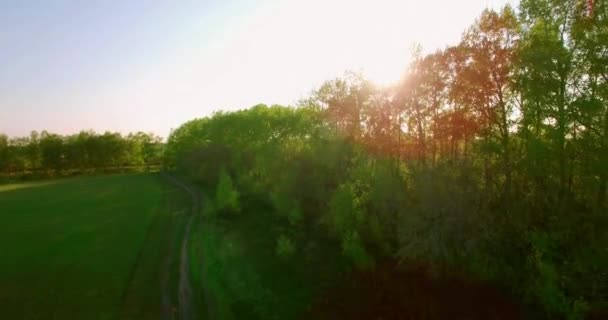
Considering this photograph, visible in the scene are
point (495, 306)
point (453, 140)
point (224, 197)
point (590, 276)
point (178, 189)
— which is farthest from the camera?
point (178, 189)

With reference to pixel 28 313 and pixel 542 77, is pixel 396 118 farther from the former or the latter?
pixel 28 313

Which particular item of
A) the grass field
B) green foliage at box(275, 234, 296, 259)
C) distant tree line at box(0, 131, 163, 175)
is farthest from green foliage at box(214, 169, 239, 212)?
distant tree line at box(0, 131, 163, 175)

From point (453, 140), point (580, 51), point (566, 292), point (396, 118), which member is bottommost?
point (566, 292)

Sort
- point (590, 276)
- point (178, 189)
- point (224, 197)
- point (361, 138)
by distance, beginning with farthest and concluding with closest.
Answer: point (178, 189), point (224, 197), point (361, 138), point (590, 276)

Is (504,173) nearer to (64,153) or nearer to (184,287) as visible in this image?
(184,287)

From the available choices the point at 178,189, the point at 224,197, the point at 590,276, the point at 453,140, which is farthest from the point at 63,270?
the point at 178,189

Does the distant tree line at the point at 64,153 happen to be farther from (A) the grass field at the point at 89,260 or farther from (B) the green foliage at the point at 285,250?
(B) the green foliage at the point at 285,250
